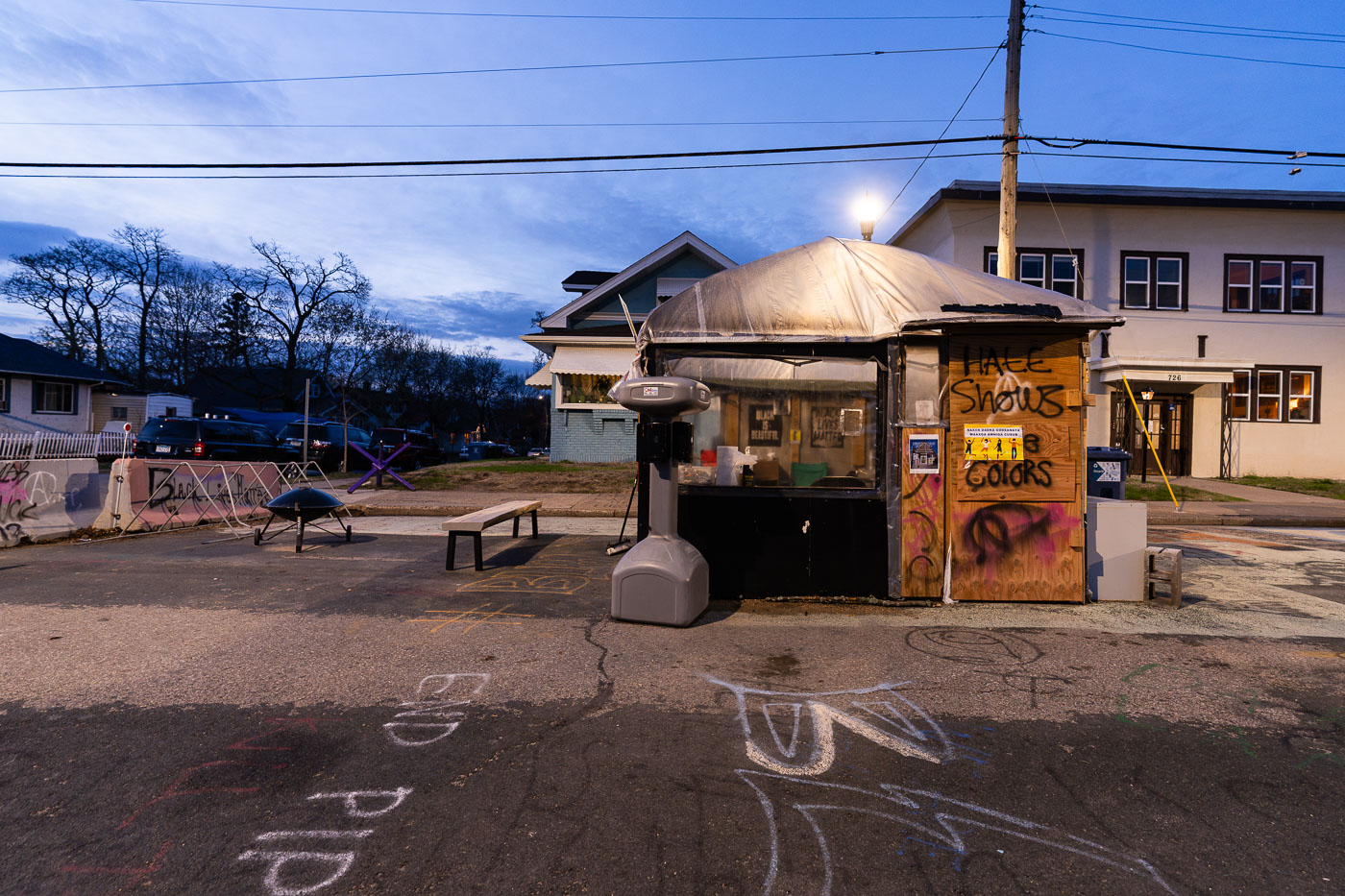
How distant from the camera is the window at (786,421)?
674 centimetres

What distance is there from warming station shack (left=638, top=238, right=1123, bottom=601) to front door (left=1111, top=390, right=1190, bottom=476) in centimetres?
1564

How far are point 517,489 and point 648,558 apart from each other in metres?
11.2

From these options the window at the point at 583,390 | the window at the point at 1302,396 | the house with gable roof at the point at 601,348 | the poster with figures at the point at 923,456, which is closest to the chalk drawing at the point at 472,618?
the poster with figures at the point at 923,456

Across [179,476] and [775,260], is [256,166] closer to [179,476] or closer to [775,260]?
[179,476]

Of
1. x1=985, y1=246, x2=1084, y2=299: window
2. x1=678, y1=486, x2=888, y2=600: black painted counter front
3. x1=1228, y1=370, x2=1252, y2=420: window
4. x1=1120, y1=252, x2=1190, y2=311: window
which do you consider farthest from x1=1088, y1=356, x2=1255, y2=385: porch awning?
x1=678, y1=486, x2=888, y2=600: black painted counter front

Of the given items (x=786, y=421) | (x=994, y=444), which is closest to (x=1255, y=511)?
(x=994, y=444)

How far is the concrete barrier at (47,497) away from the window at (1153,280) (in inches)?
955

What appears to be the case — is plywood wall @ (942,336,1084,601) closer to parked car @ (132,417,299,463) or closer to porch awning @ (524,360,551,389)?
porch awning @ (524,360,551,389)

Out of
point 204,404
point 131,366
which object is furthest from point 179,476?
point 204,404

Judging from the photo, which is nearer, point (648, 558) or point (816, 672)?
point (816, 672)

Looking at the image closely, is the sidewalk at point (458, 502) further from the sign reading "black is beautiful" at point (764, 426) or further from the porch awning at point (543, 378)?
the sign reading "black is beautiful" at point (764, 426)

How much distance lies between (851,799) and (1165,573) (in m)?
5.52

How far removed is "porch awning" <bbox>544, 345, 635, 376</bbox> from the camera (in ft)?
65.7

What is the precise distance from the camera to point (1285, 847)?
267 cm
